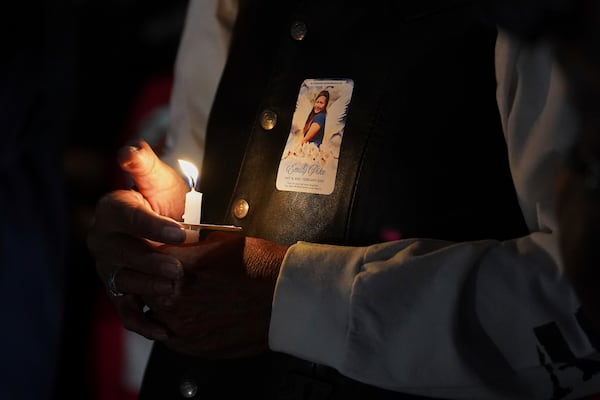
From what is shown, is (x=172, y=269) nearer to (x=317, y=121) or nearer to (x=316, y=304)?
(x=316, y=304)

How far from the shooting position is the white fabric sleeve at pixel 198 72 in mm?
1453

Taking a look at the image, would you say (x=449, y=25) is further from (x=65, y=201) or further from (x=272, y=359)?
(x=65, y=201)

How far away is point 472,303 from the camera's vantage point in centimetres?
91

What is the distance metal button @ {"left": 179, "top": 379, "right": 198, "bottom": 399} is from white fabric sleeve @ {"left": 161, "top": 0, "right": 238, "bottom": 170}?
1.44 ft

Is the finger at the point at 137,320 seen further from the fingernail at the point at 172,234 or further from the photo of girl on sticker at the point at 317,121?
the photo of girl on sticker at the point at 317,121

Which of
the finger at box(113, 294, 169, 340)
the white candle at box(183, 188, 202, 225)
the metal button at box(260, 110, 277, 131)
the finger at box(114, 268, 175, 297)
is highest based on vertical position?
the metal button at box(260, 110, 277, 131)

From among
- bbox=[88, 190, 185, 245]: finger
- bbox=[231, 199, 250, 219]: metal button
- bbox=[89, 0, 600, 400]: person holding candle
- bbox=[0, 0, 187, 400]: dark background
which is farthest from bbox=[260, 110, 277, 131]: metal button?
bbox=[0, 0, 187, 400]: dark background

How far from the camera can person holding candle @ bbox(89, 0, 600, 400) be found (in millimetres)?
901

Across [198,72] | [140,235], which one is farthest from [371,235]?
[198,72]

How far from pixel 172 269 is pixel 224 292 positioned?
81 mm

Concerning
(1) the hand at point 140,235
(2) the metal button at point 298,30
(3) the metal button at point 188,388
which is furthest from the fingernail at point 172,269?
(2) the metal button at point 298,30

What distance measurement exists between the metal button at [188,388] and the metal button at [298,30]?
0.60m

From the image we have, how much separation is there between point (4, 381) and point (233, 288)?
53.4 inches

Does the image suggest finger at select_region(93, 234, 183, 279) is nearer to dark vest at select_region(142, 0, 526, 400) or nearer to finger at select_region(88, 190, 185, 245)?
finger at select_region(88, 190, 185, 245)
